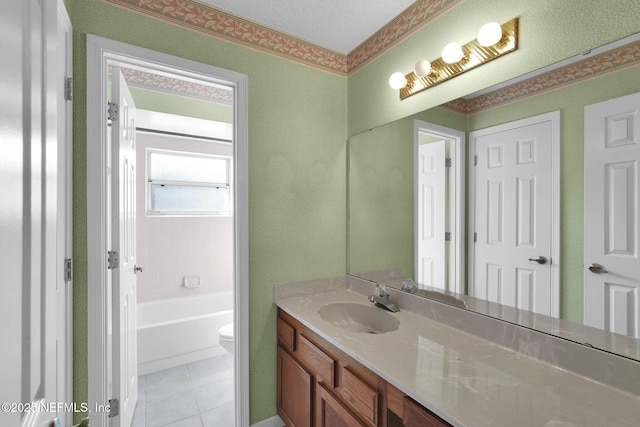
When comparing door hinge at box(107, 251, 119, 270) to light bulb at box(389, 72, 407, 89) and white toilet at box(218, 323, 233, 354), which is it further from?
light bulb at box(389, 72, 407, 89)

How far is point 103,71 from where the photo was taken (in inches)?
55.1

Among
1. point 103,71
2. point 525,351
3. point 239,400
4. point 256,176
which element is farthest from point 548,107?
point 239,400

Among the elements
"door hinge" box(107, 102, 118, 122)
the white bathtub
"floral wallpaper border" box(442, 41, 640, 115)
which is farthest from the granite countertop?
the white bathtub

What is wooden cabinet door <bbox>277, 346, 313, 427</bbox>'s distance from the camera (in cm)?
151

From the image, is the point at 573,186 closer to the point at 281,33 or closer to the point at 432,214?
the point at 432,214

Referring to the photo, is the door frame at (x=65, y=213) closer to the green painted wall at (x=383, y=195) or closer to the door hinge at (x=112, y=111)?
the door hinge at (x=112, y=111)

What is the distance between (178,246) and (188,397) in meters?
1.60

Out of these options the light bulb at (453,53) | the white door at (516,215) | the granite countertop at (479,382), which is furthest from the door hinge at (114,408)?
the light bulb at (453,53)

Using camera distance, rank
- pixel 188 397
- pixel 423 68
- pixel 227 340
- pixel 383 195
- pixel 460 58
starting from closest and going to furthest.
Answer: pixel 460 58 < pixel 423 68 < pixel 383 195 < pixel 188 397 < pixel 227 340

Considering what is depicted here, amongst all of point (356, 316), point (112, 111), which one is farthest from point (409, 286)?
point (112, 111)

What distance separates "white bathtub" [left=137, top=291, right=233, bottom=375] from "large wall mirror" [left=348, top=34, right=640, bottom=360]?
77.0 inches

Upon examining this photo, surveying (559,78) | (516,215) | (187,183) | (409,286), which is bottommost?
(409,286)

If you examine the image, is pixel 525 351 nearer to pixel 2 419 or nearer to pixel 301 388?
pixel 301 388

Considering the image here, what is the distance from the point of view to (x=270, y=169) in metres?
1.83
